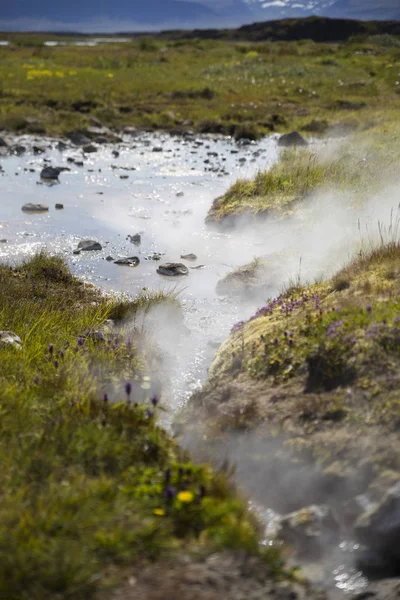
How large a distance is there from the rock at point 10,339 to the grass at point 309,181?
803cm

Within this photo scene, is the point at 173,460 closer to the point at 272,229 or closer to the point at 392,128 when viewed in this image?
the point at 272,229

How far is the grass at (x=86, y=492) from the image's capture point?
3473mm

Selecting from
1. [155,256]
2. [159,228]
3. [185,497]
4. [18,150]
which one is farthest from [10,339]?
[18,150]

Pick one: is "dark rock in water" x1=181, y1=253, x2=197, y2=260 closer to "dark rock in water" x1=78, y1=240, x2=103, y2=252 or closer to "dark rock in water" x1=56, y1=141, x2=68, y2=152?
"dark rock in water" x1=78, y1=240, x2=103, y2=252

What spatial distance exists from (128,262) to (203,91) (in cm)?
2929

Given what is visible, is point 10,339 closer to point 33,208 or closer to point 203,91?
point 33,208

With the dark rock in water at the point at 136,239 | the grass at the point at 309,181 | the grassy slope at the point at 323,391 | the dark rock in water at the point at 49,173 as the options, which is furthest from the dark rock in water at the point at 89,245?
the dark rock in water at the point at 49,173

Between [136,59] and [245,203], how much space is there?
4896 cm

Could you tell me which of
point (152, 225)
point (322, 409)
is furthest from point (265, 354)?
point (152, 225)

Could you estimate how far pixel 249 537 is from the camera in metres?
3.92

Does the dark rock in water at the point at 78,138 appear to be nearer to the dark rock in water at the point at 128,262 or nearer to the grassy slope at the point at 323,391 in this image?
the dark rock in water at the point at 128,262

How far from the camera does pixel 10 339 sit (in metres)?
7.06

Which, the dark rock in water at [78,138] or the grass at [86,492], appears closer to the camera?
the grass at [86,492]

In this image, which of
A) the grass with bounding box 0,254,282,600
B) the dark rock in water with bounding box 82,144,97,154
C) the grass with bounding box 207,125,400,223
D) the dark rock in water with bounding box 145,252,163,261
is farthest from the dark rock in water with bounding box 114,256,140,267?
the dark rock in water with bounding box 82,144,97,154
